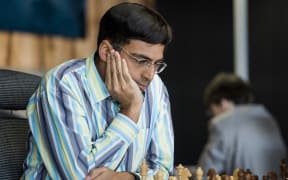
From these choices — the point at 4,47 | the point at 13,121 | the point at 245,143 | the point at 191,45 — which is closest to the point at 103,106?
the point at 13,121

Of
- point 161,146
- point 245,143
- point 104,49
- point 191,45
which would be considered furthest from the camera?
point 191,45

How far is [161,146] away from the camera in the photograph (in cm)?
164

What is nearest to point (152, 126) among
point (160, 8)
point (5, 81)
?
point (5, 81)

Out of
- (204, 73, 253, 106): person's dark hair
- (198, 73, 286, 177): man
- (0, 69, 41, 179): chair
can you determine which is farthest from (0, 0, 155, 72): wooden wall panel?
(0, 69, 41, 179): chair

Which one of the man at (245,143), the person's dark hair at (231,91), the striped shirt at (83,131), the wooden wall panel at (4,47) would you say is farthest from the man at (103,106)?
the person's dark hair at (231,91)

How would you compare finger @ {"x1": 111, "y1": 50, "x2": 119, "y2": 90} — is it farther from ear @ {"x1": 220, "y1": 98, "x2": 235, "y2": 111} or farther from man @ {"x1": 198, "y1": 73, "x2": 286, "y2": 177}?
ear @ {"x1": 220, "y1": 98, "x2": 235, "y2": 111}

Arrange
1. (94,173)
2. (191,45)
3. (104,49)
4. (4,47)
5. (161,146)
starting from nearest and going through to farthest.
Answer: (94,173), (104,49), (161,146), (4,47), (191,45)

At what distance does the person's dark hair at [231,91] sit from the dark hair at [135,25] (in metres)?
1.97

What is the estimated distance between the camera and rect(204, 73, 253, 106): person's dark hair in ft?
11.2

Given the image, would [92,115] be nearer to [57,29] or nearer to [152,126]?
[152,126]

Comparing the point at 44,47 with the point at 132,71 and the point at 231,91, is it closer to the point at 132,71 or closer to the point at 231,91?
the point at 231,91

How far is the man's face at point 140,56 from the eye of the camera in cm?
148

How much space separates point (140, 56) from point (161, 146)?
0.95 feet

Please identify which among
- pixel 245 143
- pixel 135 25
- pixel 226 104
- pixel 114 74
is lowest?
pixel 245 143
